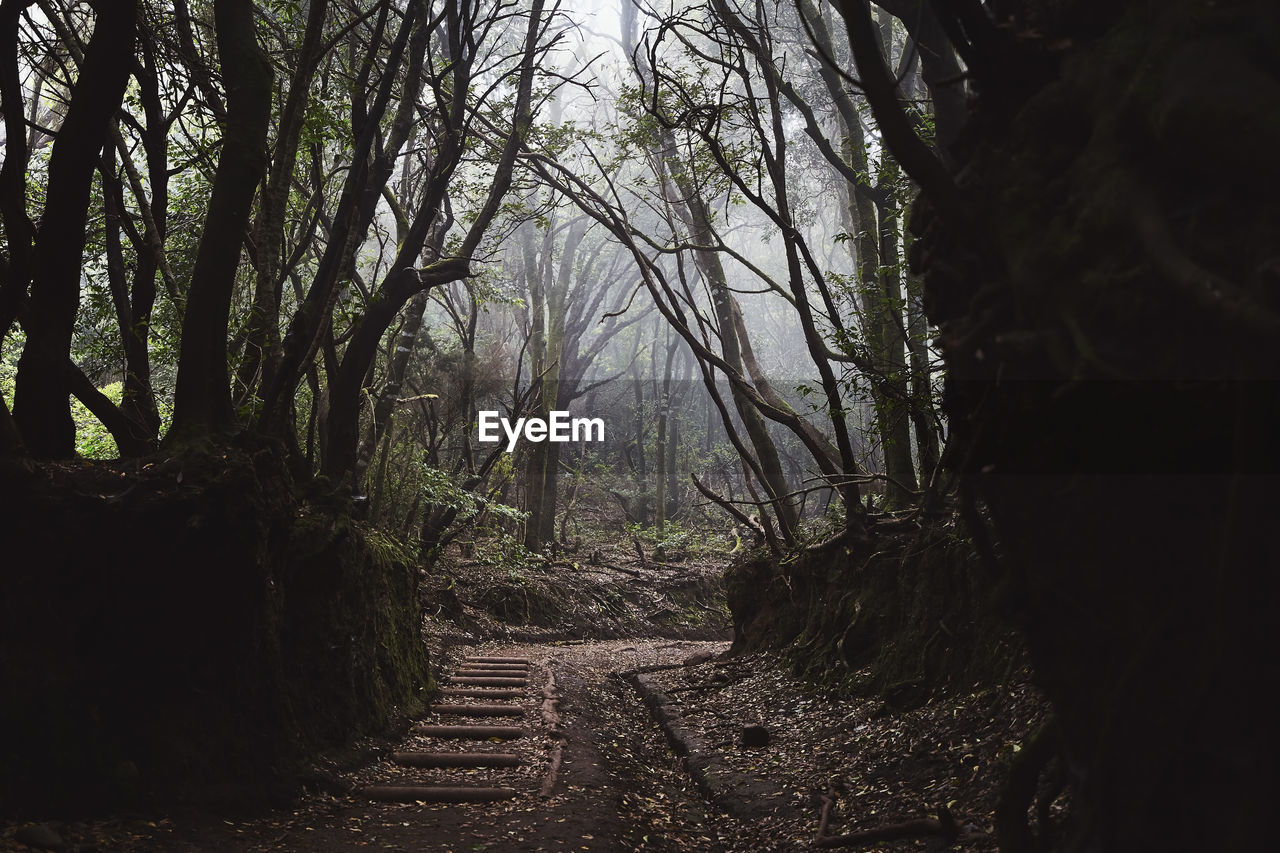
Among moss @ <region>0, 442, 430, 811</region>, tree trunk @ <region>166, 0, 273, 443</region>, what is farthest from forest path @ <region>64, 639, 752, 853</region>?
tree trunk @ <region>166, 0, 273, 443</region>

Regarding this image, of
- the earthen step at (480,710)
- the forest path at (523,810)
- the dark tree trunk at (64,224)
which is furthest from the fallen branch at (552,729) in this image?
the dark tree trunk at (64,224)

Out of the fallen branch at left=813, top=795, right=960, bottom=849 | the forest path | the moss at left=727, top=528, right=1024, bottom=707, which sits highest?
the moss at left=727, top=528, right=1024, bottom=707

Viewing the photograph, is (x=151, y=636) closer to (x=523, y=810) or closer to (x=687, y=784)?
(x=523, y=810)

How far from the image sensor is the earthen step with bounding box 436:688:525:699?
7.54m

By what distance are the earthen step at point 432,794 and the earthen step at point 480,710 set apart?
6.73 feet

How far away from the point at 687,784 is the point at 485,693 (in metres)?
2.68

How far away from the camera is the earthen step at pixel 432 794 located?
15.1 feet

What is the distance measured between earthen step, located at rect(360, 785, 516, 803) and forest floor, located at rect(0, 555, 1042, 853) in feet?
0.23

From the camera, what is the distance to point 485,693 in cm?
759

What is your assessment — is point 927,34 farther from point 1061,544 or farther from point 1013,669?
point 1061,544

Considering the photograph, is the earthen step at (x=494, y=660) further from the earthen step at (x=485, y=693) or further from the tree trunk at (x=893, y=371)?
the tree trunk at (x=893, y=371)

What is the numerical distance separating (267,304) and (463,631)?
716 cm

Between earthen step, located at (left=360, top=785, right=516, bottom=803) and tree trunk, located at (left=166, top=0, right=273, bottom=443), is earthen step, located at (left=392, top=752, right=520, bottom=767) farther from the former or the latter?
tree trunk, located at (left=166, top=0, right=273, bottom=443)

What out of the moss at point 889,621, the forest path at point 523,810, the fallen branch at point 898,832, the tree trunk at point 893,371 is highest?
the tree trunk at point 893,371
